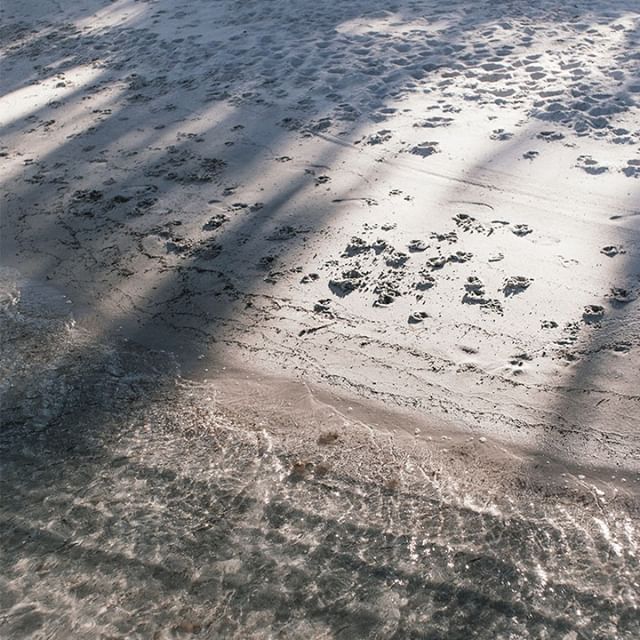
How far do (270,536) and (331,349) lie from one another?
135cm

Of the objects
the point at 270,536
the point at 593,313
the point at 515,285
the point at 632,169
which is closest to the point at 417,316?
the point at 515,285

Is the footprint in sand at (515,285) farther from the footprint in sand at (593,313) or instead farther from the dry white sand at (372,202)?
the footprint in sand at (593,313)

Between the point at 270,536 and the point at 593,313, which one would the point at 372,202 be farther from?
the point at 270,536

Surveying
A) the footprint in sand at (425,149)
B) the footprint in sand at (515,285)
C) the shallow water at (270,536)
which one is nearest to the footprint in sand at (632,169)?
the footprint in sand at (425,149)

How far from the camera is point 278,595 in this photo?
273 centimetres

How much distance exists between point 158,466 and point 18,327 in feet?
5.45

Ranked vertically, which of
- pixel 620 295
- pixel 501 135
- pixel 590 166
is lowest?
pixel 620 295

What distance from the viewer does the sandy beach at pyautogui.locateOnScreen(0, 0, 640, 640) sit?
9.18 feet

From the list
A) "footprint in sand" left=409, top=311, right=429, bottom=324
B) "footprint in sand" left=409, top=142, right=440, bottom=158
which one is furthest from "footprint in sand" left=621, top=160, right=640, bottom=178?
"footprint in sand" left=409, top=311, right=429, bottom=324

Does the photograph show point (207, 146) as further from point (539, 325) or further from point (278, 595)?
point (278, 595)

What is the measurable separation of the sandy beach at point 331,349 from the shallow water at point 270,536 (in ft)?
0.04

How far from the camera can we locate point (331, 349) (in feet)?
13.3

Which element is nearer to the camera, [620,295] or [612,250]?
[620,295]

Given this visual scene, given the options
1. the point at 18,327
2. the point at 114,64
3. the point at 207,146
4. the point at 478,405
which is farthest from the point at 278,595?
the point at 114,64
